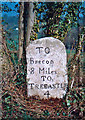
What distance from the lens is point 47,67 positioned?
9.94ft

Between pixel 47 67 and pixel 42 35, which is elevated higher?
pixel 42 35

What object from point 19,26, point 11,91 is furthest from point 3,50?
point 11,91

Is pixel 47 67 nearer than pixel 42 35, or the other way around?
pixel 47 67

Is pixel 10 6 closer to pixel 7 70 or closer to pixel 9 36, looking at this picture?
pixel 9 36

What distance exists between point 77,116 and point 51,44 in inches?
59.6

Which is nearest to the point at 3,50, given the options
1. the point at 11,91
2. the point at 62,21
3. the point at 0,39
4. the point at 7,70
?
the point at 0,39

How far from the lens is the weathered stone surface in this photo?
3006 mm

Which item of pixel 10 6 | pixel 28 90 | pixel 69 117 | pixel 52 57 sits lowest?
pixel 69 117

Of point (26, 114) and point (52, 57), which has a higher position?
point (52, 57)

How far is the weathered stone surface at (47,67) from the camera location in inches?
118

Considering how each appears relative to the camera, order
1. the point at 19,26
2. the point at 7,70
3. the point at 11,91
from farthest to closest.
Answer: the point at 19,26 < the point at 7,70 < the point at 11,91

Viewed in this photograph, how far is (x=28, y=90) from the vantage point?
10.2ft

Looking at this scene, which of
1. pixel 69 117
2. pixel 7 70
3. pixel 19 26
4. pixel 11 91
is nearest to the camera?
pixel 69 117

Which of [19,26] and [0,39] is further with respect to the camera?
[19,26]
